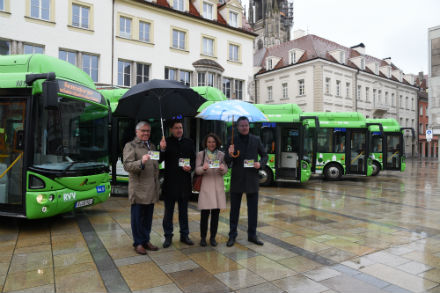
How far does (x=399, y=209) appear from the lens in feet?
28.7

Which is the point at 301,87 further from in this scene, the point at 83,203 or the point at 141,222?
the point at 141,222

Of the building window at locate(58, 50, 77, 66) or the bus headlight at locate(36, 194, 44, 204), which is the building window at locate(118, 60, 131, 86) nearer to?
the building window at locate(58, 50, 77, 66)

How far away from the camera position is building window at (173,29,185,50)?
24.5m

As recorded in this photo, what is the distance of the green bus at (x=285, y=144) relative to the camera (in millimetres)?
12883

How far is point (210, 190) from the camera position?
509 cm

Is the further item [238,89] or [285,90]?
[285,90]

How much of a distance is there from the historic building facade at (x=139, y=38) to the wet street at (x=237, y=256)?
15.4 metres

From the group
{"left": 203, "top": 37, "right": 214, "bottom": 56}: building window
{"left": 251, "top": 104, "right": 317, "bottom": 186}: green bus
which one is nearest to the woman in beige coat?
{"left": 251, "top": 104, "right": 317, "bottom": 186}: green bus

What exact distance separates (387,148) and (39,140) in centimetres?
1767

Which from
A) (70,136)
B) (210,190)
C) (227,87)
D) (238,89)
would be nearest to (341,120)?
(227,87)

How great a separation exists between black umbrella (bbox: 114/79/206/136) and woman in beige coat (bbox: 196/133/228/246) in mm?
915

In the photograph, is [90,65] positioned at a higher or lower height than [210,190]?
higher

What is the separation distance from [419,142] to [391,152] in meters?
42.5

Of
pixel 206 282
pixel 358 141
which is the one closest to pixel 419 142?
pixel 358 141
